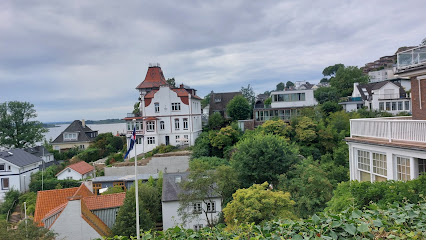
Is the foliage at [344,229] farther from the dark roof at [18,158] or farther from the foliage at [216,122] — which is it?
the foliage at [216,122]

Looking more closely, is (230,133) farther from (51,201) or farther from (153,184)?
(51,201)

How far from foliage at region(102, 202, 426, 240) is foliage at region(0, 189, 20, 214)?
2877cm

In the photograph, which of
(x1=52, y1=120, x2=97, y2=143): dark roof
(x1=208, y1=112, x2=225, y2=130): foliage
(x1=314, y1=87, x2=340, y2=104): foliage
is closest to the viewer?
(x1=208, y1=112, x2=225, y2=130): foliage

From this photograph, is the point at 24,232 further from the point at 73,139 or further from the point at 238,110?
the point at 73,139

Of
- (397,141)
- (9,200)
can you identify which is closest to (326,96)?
(397,141)

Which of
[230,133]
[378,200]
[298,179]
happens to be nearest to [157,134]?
[230,133]

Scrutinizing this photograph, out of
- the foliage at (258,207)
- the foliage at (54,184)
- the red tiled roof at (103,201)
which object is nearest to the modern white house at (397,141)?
the foliage at (258,207)

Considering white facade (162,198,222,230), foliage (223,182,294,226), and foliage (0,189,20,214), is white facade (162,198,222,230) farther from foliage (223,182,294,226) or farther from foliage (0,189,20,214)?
foliage (0,189,20,214)

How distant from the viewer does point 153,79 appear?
137 ft

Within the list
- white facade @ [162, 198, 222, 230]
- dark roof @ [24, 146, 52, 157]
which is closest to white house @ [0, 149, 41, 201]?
dark roof @ [24, 146, 52, 157]

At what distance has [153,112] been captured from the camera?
125ft

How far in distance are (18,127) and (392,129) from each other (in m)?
55.9

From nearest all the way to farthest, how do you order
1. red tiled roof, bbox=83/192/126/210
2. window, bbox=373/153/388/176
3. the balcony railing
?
window, bbox=373/153/388/176 < the balcony railing < red tiled roof, bbox=83/192/126/210

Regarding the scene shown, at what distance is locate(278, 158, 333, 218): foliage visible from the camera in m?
15.8
